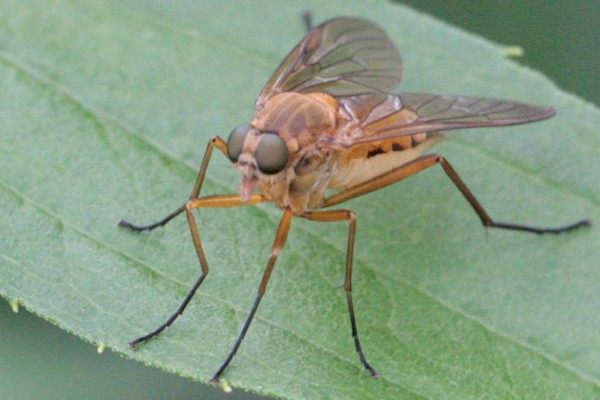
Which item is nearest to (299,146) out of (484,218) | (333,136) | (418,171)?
(333,136)

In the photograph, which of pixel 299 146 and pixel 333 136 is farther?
pixel 333 136

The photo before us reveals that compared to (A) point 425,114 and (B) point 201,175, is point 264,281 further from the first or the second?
(A) point 425,114

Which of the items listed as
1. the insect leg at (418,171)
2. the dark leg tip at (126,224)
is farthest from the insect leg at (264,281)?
the dark leg tip at (126,224)

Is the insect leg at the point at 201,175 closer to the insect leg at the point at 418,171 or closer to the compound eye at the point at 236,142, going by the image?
the compound eye at the point at 236,142

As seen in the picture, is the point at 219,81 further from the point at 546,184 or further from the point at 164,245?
the point at 546,184

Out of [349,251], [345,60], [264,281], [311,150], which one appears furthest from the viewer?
[345,60]

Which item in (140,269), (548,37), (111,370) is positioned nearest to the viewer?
(140,269)

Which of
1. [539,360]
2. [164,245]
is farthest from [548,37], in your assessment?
[164,245]
